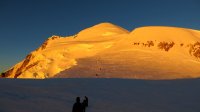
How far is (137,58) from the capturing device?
71812mm

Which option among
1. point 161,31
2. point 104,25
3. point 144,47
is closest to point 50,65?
point 144,47

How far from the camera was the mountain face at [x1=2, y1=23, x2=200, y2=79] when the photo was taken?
60.6m
